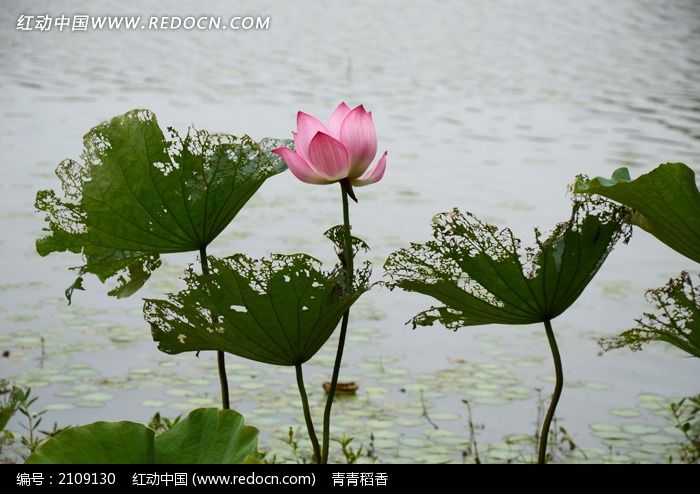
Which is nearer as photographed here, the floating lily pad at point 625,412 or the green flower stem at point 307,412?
the green flower stem at point 307,412

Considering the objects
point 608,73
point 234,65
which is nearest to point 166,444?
point 234,65

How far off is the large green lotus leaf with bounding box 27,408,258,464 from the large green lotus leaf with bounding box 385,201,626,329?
0.24 m

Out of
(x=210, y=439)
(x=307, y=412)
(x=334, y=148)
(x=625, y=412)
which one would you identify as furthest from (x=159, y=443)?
(x=625, y=412)

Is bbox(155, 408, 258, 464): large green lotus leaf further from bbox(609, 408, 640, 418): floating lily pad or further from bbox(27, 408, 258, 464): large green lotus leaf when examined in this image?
bbox(609, 408, 640, 418): floating lily pad

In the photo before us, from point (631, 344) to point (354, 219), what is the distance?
10.4 feet

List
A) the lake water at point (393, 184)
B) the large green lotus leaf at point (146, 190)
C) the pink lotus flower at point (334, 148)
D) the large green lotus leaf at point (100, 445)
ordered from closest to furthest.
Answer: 1. the large green lotus leaf at point (100, 445)
2. the pink lotus flower at point (334, 148)
3. the large green lotus leaf at point (146, 190)
4. the lake water at point (393, 184)

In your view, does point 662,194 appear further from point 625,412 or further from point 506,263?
point 625,412

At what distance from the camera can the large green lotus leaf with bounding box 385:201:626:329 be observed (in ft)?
3.63

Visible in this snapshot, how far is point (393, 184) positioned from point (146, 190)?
380 centimetres

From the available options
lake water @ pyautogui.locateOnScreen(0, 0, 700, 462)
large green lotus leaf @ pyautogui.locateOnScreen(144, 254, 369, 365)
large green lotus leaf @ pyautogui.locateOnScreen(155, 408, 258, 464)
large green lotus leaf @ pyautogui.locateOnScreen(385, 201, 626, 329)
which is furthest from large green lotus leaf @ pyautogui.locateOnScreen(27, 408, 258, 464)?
lake water @ pyautogui.locateOnScreen(0, 0, 700, 462)

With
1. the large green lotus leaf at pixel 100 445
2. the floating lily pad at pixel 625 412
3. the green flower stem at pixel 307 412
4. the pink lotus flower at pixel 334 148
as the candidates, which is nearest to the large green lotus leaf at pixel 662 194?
the pink lotus flower at pixel 334 148

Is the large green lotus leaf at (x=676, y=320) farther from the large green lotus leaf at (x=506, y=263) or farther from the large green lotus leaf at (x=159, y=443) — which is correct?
the large green lotus leaf at (x=159, y=443)

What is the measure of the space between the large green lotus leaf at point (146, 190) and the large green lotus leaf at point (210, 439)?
269 mm

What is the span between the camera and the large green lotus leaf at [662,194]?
3.56 ft
